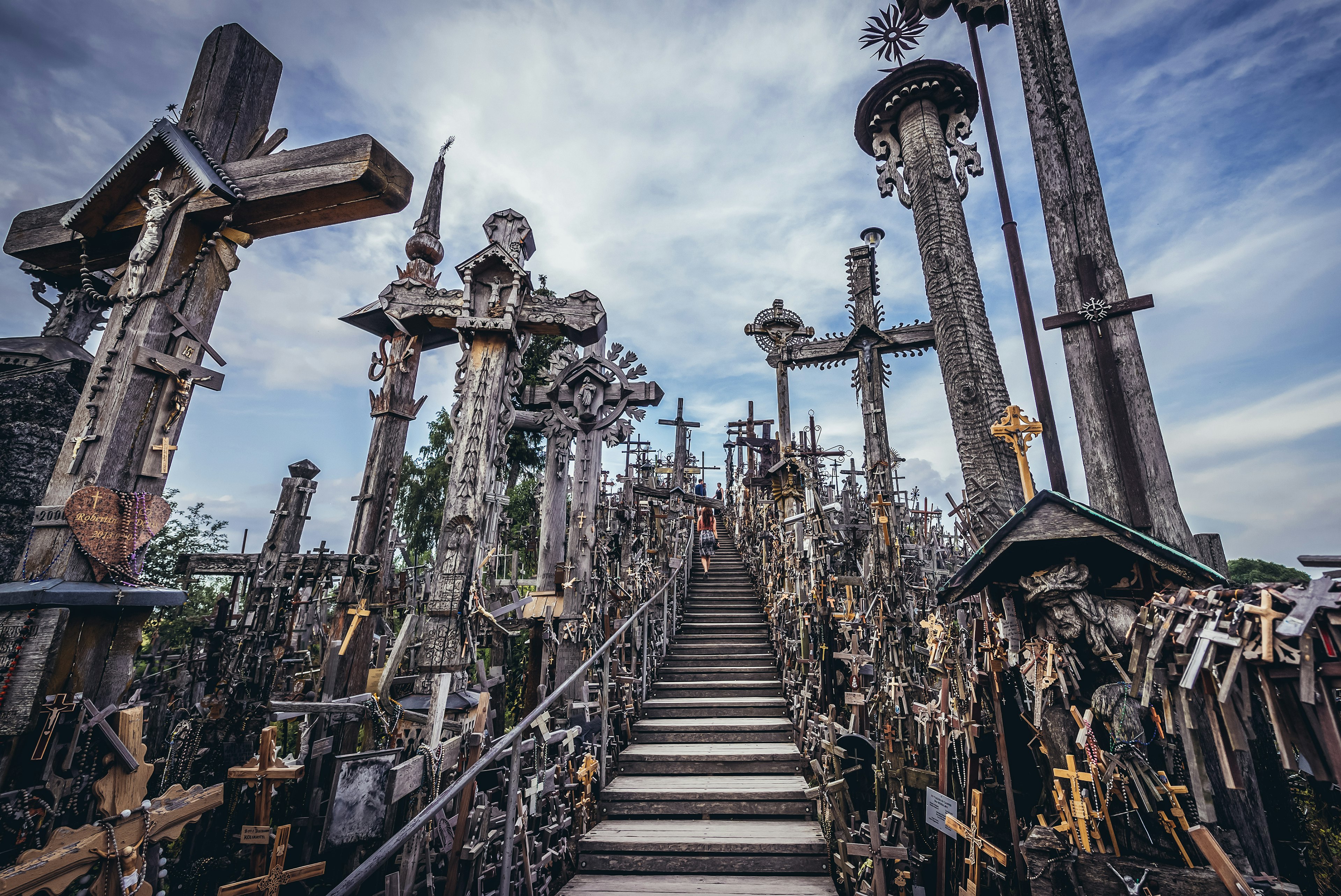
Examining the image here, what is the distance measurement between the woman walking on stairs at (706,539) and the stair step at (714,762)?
8394 millimetres

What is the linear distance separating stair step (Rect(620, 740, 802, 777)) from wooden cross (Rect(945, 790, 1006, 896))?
197 centimetres

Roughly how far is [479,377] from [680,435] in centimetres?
2233

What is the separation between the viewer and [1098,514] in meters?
2.72

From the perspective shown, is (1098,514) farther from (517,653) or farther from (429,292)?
(517,653)

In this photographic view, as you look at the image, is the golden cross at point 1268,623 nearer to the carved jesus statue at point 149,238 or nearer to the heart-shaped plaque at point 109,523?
the heart-shaped plaque at point 109,523

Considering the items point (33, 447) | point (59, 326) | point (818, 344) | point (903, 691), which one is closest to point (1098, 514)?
point (903, 691)

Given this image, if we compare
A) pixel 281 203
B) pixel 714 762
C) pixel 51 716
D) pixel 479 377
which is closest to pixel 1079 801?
pixel 714 762

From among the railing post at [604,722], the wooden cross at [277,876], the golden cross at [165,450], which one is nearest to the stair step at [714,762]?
the railing post at [604,722]

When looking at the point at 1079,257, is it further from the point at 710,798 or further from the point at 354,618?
the point at 354,618

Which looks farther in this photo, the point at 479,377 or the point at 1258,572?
the point at 1258,572

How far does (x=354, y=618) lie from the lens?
21.9ft

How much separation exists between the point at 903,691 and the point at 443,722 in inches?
178

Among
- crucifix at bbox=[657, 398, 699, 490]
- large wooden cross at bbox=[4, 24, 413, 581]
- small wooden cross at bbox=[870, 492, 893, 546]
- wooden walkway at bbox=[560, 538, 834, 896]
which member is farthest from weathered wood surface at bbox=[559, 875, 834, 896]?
crucifix at bbox=[657, 398, 699, 490]

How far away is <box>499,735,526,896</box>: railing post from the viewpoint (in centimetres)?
331
